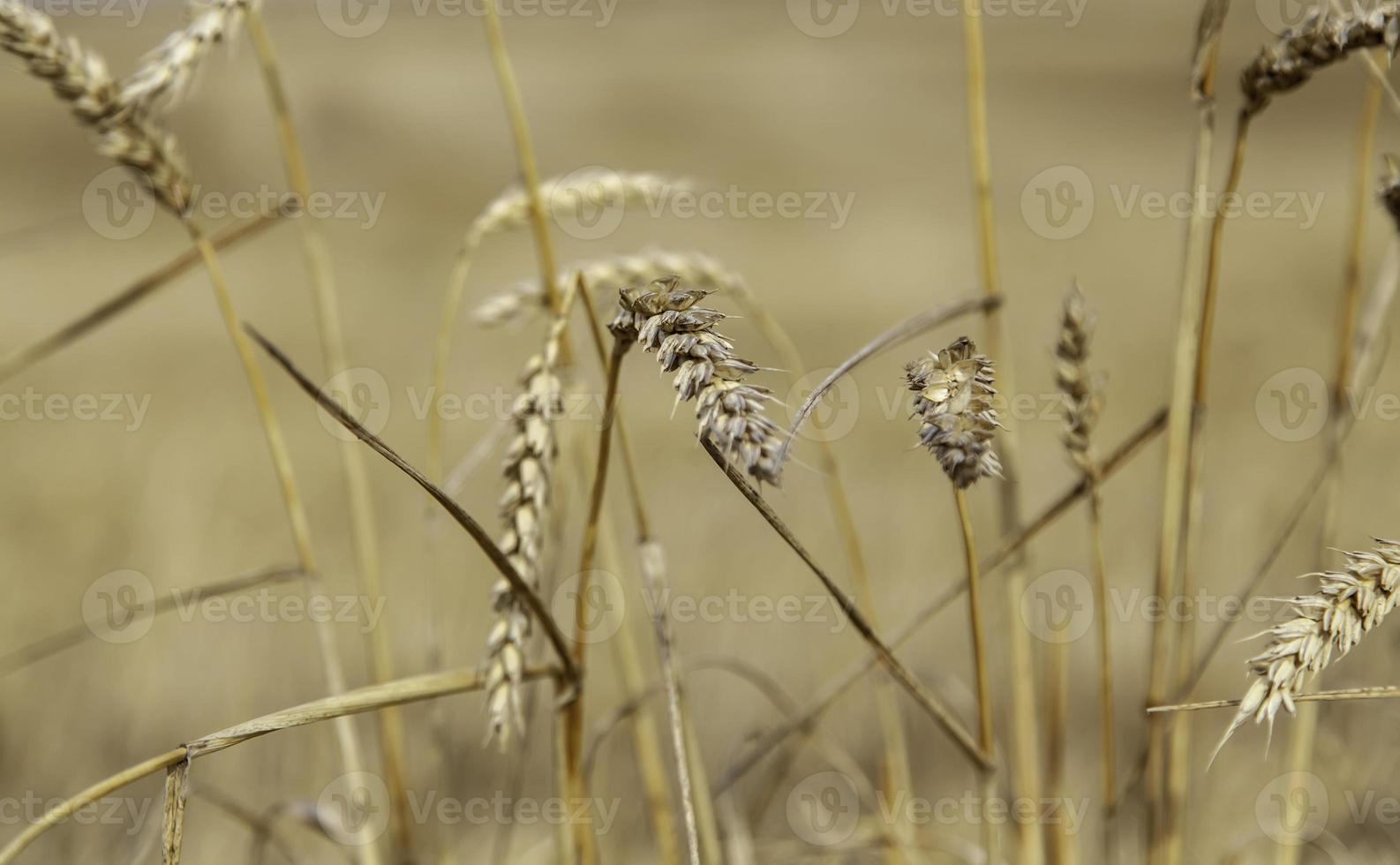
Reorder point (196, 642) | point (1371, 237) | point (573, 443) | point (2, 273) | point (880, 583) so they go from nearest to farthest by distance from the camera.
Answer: point (573, 443) → point (196, 642) → point (880, 583) → point (1371, 237) → point (2, 273)

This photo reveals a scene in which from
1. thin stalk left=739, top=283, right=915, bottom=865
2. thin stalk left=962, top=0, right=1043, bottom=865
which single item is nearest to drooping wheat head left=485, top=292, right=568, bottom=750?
thin stalk left=739, top=283, right=915, bottom=865

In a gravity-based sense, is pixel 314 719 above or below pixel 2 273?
below

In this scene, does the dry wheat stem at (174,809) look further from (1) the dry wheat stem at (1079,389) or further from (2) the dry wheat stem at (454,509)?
(1) the dry wheat stem at (1079,389)

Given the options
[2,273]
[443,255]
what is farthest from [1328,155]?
[2,273]

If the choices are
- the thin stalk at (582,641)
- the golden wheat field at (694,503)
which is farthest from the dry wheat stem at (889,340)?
the thin stalk at (582,641)

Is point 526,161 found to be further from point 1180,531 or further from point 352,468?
point 1180,531

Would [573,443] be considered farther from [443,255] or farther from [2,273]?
[2,273]

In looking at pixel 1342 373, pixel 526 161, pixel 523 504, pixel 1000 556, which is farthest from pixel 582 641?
pixel 1342 373
